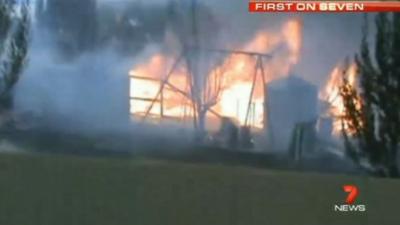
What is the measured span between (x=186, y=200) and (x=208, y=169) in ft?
0.67

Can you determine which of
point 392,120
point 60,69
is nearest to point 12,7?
point 60,69

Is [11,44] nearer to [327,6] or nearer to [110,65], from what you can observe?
[110,65]

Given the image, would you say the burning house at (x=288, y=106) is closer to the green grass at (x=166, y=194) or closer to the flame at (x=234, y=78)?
the flame at (x=234, y=78)

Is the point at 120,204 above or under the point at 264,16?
under

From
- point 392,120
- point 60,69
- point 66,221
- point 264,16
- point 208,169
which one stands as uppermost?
point 264,16

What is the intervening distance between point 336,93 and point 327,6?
0.47 metres

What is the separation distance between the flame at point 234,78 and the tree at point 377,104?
14.3 inches

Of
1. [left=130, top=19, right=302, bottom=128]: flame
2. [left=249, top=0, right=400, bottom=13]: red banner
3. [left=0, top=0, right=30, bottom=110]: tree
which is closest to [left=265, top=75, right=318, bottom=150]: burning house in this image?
[left=130, top=19, right=302, bottom=128]: flame

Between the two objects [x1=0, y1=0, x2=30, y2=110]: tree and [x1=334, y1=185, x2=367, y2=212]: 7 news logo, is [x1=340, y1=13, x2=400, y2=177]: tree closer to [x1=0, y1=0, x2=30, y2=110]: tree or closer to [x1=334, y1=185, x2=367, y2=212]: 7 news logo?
[x1=334, y1=185, x2=367, y2=212]: 7 news logo

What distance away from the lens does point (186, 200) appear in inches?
167

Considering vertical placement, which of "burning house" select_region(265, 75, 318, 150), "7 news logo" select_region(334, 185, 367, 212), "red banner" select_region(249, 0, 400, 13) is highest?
"red banner" select_region(249, 0, 400, 13)

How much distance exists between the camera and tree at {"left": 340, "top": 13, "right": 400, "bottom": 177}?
423 cm

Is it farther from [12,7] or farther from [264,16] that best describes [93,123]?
[264,16]

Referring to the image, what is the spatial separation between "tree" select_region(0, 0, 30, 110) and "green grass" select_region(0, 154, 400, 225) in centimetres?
39
